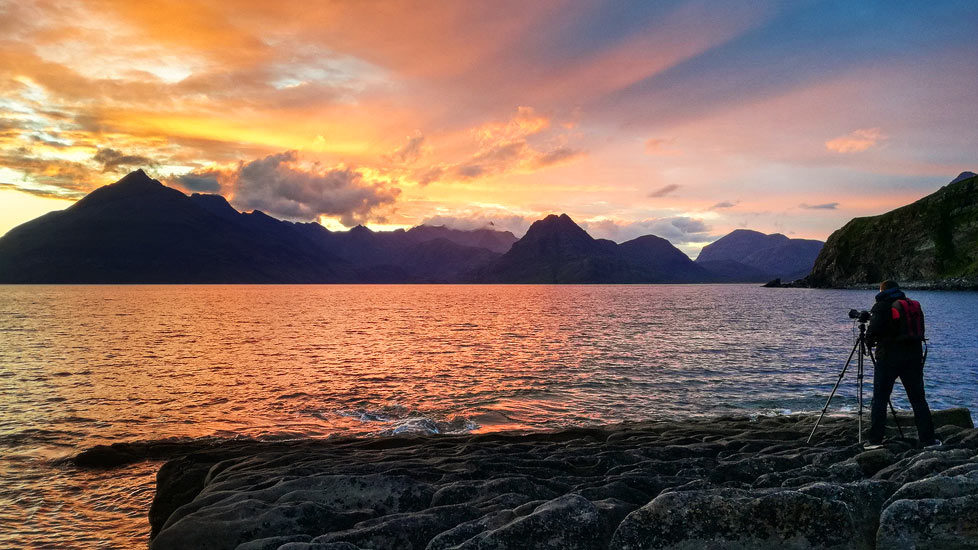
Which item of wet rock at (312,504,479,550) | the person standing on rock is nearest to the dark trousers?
the person standing on rock

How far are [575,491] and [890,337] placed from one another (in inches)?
377

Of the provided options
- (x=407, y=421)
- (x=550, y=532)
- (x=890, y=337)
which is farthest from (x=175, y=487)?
(x=890, y=337)

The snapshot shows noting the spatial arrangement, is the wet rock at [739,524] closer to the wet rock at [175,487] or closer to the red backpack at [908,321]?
the red backpack at [908,321]

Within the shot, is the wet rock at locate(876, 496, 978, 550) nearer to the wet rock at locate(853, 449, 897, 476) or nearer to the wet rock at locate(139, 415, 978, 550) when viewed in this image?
the wet rock at locate(139, 415, 978, 550)

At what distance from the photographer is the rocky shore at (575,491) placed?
602cm

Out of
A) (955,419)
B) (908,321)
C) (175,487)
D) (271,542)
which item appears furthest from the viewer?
(955,419)

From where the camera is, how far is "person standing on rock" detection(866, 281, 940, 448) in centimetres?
1258

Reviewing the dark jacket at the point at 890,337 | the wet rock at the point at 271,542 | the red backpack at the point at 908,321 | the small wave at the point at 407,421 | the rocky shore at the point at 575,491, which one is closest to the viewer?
the rocky shore at the point at 575,491

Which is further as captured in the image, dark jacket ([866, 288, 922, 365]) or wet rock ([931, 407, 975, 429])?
wet rock ([931, 407, 975, 429])

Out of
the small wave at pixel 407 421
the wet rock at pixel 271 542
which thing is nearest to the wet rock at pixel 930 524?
the wet rock at pixel 271 542

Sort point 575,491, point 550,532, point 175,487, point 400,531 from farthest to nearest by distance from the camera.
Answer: point 175,487, point 575,491, point 400,531, point 550,532

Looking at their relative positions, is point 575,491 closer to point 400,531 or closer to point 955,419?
point 400,531

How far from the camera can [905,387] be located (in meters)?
12.7

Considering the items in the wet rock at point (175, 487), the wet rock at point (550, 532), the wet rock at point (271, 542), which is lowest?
the wet rock at point (175, 487)
